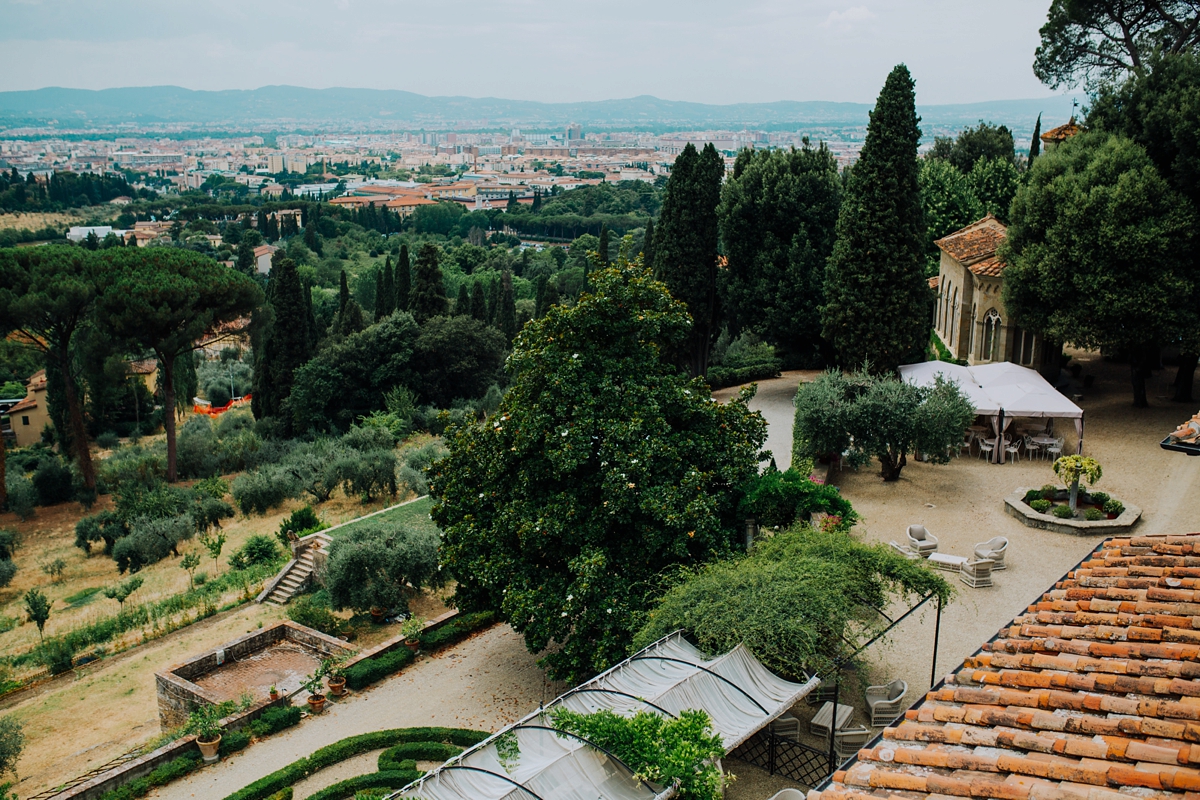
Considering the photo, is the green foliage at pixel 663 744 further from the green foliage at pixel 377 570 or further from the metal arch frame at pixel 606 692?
the green foliage at pixel 377 570

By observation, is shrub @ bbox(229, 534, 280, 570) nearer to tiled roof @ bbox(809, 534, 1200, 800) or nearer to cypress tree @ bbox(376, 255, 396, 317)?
tiled roof @ bbox(809, 534, 1200, 800)

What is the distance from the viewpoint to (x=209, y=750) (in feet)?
42.0

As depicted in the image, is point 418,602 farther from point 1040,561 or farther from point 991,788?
point 991,788

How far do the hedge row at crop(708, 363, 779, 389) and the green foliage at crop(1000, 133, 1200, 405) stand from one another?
9005 mm

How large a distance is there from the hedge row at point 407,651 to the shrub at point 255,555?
24.0 feet

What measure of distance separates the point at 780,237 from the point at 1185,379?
1093cm

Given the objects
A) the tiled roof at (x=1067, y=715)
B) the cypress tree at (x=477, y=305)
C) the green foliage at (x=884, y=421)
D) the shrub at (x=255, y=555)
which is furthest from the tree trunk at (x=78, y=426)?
the tiled roof at (x=1067, y=715)

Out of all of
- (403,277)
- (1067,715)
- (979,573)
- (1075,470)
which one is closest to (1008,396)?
(1075,470)

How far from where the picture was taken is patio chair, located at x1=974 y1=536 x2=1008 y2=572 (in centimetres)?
1545

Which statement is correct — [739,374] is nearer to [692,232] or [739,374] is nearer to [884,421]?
[692,232]

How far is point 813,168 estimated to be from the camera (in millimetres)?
27703

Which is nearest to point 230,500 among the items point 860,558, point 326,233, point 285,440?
point 285,440

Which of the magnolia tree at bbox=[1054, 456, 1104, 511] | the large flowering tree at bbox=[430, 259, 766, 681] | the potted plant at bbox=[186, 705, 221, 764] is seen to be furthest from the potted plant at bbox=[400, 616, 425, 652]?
the magnolia tree at bbox=[1054, 456, 1104, 511]

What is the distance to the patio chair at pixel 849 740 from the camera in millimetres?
11320
